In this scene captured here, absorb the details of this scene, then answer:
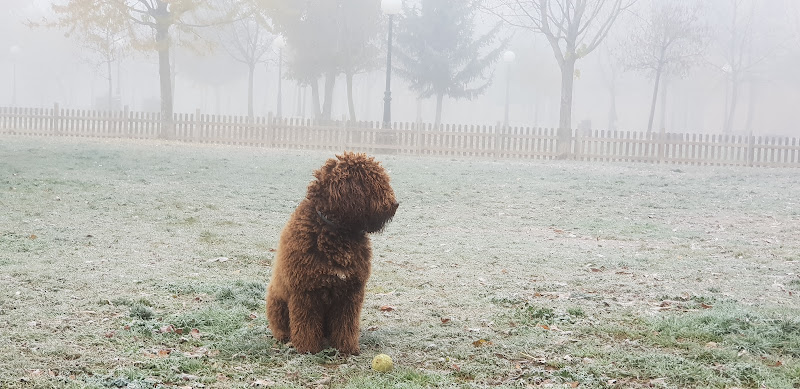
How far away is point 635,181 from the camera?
1633 cm

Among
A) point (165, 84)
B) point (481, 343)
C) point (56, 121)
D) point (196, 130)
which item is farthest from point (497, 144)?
point (481, 343)

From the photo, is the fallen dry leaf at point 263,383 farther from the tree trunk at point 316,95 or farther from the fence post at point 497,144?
the tree trunk at point 316,95

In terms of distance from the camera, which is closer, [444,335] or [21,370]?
[21,370]

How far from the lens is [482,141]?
83.7ft

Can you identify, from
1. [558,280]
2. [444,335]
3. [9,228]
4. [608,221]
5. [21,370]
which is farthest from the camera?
[608,221]

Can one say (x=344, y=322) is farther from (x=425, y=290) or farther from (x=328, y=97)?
(x=328, y=97)

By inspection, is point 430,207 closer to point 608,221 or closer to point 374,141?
point 608,221

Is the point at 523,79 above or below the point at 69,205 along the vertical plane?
above

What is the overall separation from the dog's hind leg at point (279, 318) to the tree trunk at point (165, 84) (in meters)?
24.2

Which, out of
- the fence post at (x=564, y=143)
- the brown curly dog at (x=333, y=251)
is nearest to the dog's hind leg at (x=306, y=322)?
the brown curly dog at (x=333, y=251)

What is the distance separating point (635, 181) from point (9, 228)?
42.2 ft

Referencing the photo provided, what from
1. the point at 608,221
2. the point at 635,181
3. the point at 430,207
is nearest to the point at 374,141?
the point at 635,181

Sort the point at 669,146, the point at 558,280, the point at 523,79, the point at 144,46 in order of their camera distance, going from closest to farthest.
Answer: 1. the point at 558,280
2. the point at 669,146
3. the point at 144,46
4. the point at 523,79

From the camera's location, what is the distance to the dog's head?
4.04 meters
